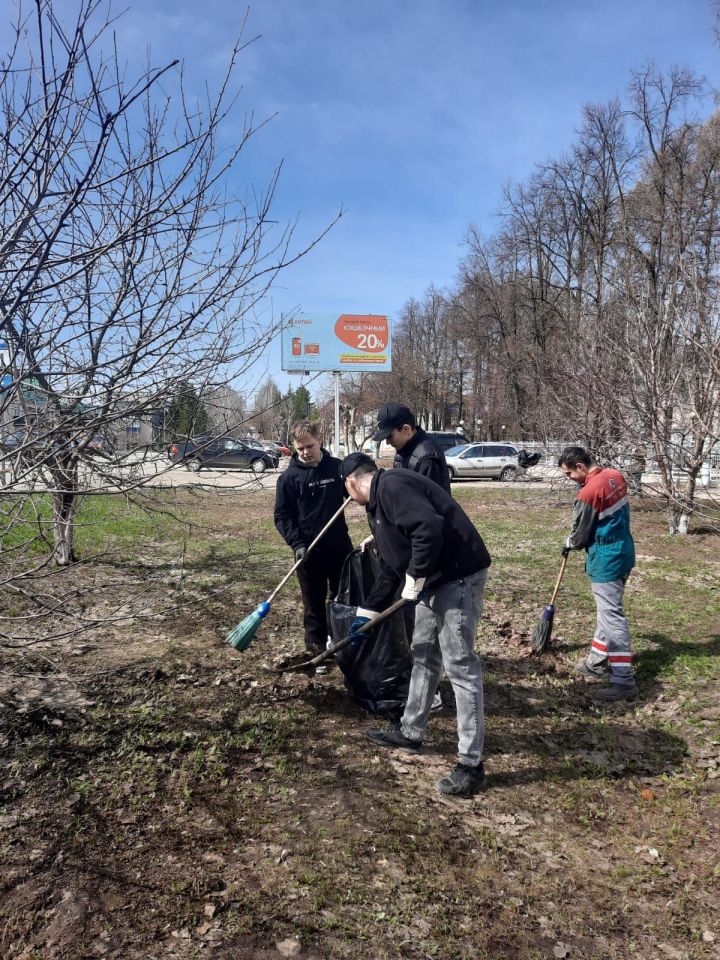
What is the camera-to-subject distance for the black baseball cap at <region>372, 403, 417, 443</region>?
3.96 meters

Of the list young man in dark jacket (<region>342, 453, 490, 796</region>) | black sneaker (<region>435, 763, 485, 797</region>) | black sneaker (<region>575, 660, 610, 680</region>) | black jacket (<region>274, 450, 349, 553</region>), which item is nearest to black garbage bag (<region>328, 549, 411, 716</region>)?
young man in dark jacket (<region>342, 453, 490, 796</region>)

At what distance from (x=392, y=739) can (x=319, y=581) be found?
4.55 ft

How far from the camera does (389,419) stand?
397 centimetres

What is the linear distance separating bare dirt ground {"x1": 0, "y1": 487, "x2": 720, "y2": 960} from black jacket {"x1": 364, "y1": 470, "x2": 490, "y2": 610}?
0.95 meters

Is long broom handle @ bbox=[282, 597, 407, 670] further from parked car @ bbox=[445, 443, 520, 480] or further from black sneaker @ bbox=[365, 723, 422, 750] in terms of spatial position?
parked car @ bbox=[445, 443, 520, 480]

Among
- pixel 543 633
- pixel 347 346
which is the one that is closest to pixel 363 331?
pixel 347 346

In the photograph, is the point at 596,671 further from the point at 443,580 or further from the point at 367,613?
the point at 443,580

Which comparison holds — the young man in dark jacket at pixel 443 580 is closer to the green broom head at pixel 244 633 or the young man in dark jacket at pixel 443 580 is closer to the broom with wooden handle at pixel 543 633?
the green broom head at pixel 244 633

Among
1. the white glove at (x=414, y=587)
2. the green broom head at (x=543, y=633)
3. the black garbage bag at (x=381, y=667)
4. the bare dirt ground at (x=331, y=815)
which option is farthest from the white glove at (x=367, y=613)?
the green broom head at (x=543, y=633)

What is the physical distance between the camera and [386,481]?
3137 mm

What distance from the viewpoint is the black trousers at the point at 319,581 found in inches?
177

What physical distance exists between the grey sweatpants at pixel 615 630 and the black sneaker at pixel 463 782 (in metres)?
1.63

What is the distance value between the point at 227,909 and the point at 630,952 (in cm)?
141

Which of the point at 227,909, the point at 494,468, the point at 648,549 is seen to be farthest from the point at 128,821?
the point at 494,468
